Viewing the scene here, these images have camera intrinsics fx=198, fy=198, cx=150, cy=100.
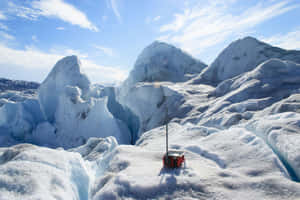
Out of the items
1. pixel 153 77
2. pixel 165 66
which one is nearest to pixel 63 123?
pixel 153 77

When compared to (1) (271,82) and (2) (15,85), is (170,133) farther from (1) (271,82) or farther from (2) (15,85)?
(2) (15,85)

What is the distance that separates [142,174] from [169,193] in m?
0.73

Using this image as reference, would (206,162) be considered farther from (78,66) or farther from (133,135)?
(78,66)

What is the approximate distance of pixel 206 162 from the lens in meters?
4.45

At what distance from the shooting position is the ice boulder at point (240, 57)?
18.2m

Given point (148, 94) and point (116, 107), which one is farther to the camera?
point (116, 107)

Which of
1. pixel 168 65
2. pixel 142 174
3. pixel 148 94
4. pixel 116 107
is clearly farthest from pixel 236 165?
pixel 116 107

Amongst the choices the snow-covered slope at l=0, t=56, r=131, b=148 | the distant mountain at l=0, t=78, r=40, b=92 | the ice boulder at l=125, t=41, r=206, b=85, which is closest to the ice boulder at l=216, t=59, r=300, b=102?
the ice boulder at l=125, t=41, r=206, b=85

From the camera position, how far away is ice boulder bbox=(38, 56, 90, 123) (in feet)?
78.8

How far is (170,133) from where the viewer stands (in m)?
9.48

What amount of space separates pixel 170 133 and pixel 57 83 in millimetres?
19662

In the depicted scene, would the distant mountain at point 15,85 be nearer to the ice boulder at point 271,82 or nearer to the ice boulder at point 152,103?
the ice boulder at point 152,103

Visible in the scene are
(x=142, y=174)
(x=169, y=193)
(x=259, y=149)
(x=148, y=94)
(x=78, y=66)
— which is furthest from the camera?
(x=78, y=66)

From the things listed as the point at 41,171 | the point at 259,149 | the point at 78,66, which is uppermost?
the point at 78,66
